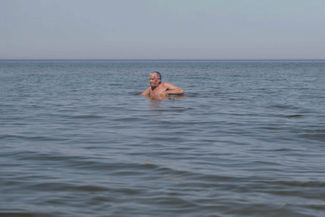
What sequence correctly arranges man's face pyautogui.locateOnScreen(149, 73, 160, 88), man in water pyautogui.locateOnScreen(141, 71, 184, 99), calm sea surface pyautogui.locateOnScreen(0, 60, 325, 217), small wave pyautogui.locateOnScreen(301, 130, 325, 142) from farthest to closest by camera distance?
man in water pyautogui.locateOnScreen(141, 71, 184, 99), man's face pyautogui.locateOnScreen(149, 73, 160, 88), small wave pyautogui.locateOnScreen(301, 130, 325, 142), calm sea surface pyautogui.locateOnScreen(0, 60, 325, 217)

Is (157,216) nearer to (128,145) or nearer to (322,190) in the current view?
(322,190)

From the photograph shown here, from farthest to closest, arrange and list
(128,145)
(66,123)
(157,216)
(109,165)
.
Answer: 1. (66,123)
2. (128,145)
3. (109,165)
4. (157,216)

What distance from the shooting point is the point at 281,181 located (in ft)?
23.0

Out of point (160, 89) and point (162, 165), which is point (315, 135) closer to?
point (162, 165)

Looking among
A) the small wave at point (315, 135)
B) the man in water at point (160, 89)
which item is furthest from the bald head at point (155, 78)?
the small wave at point (315, 135)

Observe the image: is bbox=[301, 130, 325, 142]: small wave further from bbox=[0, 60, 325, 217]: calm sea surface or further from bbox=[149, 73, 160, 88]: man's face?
bbox=[149, 73, 160, 88]: man's face

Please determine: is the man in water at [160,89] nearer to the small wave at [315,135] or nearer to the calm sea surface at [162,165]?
the calm sea surface at [162,165]

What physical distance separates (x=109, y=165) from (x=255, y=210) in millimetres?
2795

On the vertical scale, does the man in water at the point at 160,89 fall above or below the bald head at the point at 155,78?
below

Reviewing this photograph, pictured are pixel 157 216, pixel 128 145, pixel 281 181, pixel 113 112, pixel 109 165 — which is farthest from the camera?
pixel 113 112

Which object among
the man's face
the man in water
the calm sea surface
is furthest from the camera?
the man in water

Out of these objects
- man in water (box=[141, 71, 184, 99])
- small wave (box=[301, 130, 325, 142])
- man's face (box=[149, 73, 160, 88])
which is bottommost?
small wave (box=[301, 130, 325, 142])

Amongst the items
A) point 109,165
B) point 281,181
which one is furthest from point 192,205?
point 109,165

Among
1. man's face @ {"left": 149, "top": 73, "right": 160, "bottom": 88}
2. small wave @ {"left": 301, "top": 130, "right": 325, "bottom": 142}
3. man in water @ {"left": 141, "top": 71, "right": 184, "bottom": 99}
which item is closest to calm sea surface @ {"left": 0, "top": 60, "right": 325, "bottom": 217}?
small wave @ {"left": 301, "top": 130, "right": 325, "bottom": 142}
